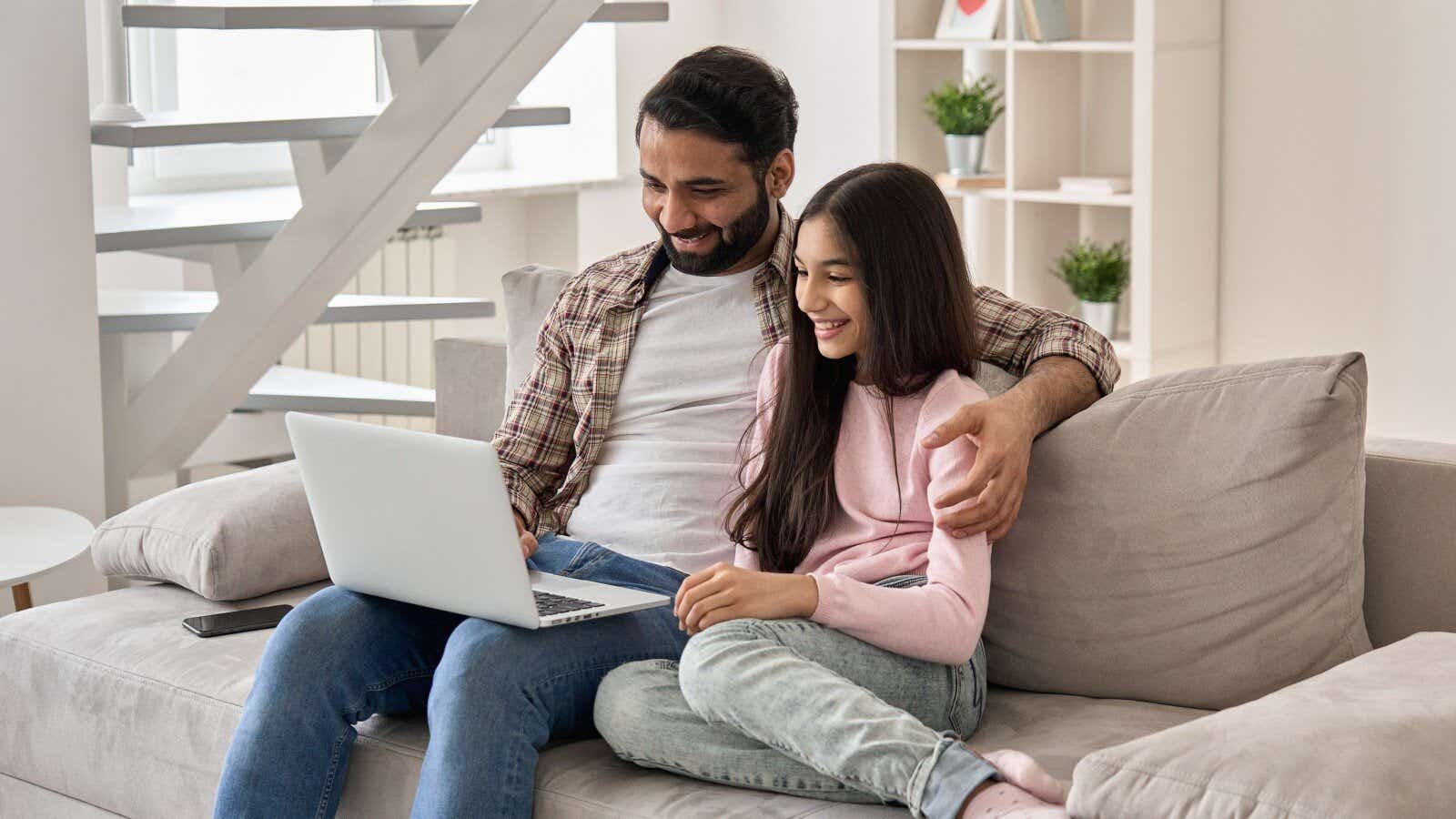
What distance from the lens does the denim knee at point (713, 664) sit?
5.53ft

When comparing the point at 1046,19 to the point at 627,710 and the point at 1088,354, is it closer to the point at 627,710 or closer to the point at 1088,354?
the point at 1088,354

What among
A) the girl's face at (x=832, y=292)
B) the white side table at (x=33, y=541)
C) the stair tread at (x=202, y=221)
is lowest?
the white side table at (x=33, y=541)

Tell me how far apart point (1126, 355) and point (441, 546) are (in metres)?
2.56

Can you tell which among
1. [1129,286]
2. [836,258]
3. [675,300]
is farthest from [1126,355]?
[836,258]

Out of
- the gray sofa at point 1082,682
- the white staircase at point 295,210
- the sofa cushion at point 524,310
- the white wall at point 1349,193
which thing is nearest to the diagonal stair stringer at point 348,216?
the white staircase at point 295,210

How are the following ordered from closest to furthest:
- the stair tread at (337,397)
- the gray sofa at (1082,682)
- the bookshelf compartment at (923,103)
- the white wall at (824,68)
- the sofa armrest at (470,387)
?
1. the gray sofa at (1082,682)
2. the sofa armrest at (470,387)
3. the stair tread at (337,397)
4. the bookshelf compartment at (923,103)
5. the white wall at (824,68)

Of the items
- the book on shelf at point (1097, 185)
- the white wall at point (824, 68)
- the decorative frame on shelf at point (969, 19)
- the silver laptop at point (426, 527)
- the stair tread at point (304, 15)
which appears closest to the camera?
the silver laptop at point (426, 527)

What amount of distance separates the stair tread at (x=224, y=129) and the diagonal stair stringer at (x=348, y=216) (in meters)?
0.07

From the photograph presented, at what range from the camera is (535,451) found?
7.55ft

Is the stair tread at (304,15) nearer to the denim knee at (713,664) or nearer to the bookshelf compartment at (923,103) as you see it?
the bookshelf compartment at (923,103)

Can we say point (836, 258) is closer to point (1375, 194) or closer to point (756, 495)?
point (756, 495)

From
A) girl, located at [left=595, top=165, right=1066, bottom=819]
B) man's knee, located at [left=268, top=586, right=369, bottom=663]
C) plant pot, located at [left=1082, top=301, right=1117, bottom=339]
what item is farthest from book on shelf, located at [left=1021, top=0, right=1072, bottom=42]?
man's knee, located at [left=268, top=586, right=369, bottom=663]

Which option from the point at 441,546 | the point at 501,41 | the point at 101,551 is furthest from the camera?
the point at 501,41

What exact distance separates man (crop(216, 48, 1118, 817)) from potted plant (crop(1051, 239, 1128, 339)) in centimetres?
195
